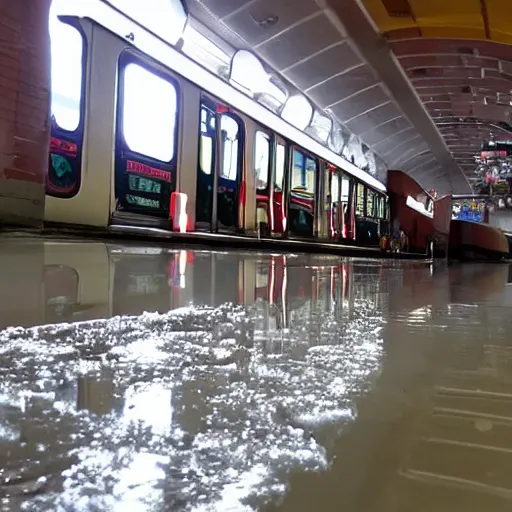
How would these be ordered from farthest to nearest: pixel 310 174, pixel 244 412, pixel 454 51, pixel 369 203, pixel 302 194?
pixel 369 203, pixel 310 174, pixel 302 194, pixel 454 51, pixel 244 412

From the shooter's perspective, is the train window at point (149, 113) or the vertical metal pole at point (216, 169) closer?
the train window at point (149, 113)

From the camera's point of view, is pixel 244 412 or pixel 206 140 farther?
pixel 206 140

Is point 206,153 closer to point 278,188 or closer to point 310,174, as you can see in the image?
point 278,188

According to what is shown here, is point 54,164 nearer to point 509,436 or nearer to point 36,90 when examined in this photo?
point 36,90

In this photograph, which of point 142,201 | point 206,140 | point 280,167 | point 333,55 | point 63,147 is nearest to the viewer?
point 63,147

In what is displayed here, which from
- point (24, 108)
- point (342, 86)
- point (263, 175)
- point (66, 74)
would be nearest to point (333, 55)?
point (342, 86)

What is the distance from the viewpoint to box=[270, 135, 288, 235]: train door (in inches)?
240

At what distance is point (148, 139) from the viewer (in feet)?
13.1

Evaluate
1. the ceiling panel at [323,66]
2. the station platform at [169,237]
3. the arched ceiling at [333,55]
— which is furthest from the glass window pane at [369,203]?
the ceiling panel at [323,66]

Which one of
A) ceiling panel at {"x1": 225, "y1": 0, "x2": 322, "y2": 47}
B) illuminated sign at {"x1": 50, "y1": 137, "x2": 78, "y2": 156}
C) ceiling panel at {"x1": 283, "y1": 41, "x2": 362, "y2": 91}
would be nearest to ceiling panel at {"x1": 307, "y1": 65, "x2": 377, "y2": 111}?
ceiling panel at {"x1": 283, "y1": 41, "x2": 362, "y2": 91}

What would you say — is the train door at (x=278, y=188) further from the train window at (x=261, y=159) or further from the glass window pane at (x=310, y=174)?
the glass window pane at (x=310, y=174)

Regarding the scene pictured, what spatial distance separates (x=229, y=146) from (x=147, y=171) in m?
1.34

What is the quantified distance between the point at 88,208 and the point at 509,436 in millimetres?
3331

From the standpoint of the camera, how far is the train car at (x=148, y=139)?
3.34 meters
